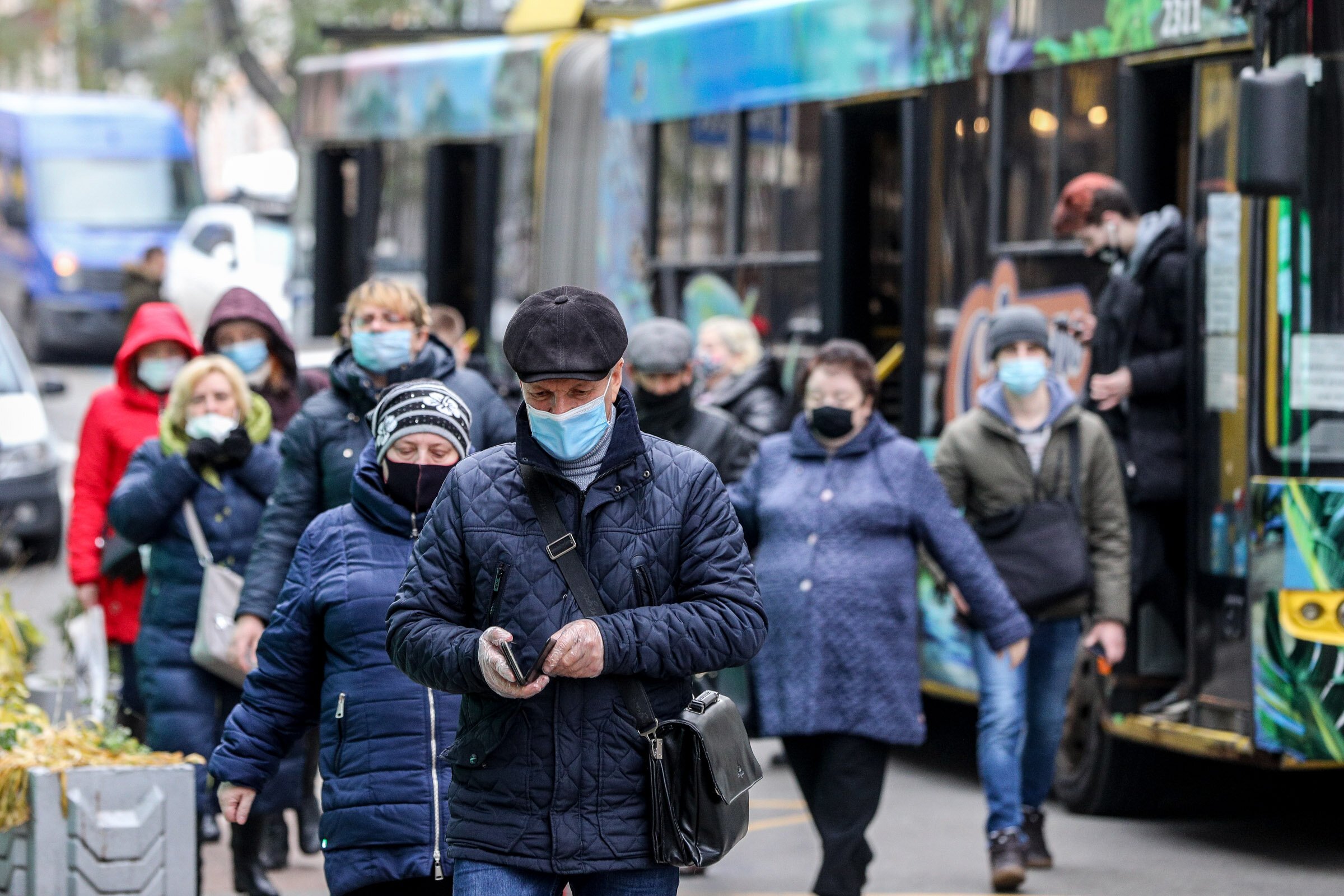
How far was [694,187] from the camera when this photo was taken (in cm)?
1143

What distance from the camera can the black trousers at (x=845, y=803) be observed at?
662cm

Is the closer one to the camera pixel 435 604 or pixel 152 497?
pixel 435 604

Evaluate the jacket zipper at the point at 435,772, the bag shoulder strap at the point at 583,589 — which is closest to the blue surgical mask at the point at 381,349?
the jacket zipper at the point at 435,772

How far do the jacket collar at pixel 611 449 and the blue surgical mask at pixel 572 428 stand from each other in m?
0.02

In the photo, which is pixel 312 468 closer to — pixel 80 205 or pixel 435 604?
pixel 435 604

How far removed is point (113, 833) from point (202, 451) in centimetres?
143

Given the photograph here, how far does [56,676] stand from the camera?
9.33 metres

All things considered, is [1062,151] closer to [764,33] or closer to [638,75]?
[764,33]

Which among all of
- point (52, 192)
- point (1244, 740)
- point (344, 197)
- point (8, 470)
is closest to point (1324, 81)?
point (1244, 740)

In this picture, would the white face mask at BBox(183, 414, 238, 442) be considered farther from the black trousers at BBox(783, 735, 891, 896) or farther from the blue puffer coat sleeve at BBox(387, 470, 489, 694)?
the blue puffer coat sleeve at BBox(387, 470, 489, 694)

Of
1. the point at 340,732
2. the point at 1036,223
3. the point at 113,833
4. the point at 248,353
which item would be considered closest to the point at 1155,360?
the point at 1036,223

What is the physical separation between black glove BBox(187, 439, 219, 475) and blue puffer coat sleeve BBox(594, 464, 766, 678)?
3.16 metres

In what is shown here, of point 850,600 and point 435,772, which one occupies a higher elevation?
point 850,600

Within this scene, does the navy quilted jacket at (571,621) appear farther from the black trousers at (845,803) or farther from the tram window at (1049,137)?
the tram window at (1049,137)
